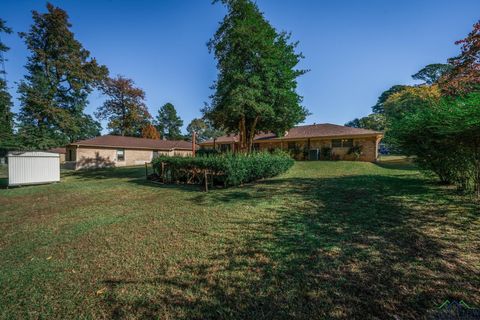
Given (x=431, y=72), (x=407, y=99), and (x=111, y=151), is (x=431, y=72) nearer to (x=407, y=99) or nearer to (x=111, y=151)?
(x=407, y=99)

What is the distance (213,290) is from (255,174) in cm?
799

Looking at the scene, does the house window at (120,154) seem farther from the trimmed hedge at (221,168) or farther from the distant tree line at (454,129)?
the distant tree line at (454,129)

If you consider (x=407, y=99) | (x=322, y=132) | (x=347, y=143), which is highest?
(x=407, y=99)

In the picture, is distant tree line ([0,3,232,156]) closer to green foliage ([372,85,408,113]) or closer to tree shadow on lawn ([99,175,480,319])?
tree shadow on lawn ([99,175,480,319])

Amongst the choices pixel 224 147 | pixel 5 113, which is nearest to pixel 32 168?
pixel 5 113

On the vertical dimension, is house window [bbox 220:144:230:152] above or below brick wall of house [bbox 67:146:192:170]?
above

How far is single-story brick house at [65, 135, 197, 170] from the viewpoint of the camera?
2225 centimetres

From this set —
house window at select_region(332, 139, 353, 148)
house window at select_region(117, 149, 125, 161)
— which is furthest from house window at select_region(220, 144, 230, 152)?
house window at select_region(332, 139, 353, 148)

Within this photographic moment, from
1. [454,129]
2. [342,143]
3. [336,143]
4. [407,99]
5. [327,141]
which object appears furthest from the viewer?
[407,99]

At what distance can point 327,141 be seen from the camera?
22.1m

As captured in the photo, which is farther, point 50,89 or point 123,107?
point 123,107

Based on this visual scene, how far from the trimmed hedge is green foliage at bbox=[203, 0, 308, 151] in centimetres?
425

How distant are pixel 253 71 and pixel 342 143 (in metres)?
12.8

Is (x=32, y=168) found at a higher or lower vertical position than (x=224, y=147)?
lower
